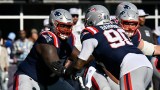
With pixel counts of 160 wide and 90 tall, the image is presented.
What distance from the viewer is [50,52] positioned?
7.49 m

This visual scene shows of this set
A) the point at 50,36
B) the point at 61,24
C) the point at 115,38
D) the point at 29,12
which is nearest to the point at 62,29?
the point at 61,24

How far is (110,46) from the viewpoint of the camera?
6840mm

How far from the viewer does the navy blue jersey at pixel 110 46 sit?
22.4 feet

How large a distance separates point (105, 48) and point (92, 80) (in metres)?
1.33

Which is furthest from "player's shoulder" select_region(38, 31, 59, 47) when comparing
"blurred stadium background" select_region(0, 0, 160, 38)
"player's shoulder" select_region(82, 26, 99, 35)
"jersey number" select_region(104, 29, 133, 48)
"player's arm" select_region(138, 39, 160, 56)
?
"blurred stadium background" select_region(0, 0, 160, 38)

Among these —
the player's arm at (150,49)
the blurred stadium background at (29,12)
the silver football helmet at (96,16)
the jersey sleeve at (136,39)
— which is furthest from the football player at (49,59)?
the blurred stadium background at (29,12)

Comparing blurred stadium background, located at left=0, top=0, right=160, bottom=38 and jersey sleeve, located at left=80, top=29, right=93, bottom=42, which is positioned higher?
jersey sleeve, located at left=80, top=29, right=93, bottom=42

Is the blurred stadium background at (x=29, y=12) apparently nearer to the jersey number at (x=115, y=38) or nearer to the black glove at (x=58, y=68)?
the black glove at (x=58, y=68)

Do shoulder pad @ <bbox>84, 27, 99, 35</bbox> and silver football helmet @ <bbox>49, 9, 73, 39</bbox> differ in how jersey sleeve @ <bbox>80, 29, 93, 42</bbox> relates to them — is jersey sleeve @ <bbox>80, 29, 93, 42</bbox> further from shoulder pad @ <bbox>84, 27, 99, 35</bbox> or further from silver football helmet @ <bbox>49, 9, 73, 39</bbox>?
silver football helmet @ <bbox>49, 9, 73, 39</bbox>

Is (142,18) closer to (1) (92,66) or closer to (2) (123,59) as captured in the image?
(1) (92,66)

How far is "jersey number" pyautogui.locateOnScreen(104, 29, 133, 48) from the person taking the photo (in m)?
6.86

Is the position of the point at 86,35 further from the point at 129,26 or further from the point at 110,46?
the point at 129,26

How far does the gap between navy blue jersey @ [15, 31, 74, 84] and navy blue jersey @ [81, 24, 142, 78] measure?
795 mm

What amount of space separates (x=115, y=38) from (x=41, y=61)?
124 cm
